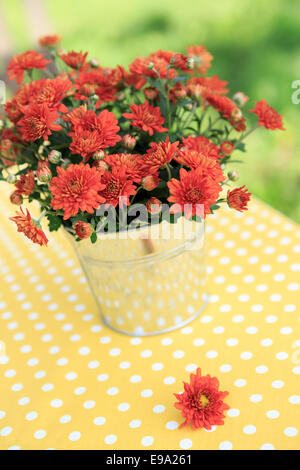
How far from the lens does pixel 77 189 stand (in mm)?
613

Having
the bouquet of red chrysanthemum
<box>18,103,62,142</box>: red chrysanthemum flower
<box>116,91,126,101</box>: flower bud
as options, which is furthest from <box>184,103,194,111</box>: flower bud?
<box>18,103,62,142</box>: red chrysanthemum flower

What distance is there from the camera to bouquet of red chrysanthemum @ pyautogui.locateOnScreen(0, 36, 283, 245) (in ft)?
2.04

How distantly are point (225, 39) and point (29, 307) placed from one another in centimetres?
211

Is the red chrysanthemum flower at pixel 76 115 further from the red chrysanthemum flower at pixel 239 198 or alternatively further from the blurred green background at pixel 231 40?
the blurred green background at pixel 231 40

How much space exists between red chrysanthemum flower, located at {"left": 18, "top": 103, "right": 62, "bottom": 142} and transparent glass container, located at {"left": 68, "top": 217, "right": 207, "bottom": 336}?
0.50 feet

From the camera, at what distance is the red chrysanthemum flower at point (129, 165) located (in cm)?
64

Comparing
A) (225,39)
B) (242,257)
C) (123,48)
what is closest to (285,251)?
(242,257)

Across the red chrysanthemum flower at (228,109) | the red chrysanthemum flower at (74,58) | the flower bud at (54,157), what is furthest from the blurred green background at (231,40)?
the flower bud at (54,157)

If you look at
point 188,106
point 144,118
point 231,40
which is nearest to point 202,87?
point 188,106

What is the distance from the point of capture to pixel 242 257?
0.95 metres

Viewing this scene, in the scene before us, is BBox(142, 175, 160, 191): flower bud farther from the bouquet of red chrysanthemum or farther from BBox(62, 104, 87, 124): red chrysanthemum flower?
BBox(62, 104, 87, 124): red chrysanthemum flower

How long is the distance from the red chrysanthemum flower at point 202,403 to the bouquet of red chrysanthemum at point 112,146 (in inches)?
Answer: 8.5

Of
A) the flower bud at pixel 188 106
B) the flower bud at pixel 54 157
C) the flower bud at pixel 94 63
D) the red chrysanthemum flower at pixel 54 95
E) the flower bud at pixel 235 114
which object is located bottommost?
the flower bud at pixel 54 157

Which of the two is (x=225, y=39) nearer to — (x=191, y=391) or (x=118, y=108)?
(x=118, y=108)
